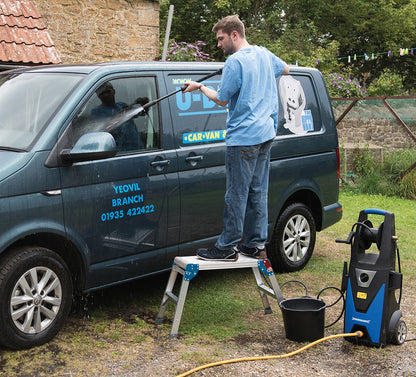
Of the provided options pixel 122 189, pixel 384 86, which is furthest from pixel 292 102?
pixel 384 86

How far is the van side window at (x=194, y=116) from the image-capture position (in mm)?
4902

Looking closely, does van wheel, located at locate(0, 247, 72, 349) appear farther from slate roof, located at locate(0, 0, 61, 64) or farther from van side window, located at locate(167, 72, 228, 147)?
slate roof, located at locate(0, 0, 61, 64)

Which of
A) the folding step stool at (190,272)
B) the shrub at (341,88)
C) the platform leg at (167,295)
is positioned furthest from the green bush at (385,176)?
the platform leg at (167,295)

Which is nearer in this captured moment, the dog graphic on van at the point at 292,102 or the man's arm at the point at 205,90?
the man's arm at the point at 205,90

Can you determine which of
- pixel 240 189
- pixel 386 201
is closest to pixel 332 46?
pixel 386 201

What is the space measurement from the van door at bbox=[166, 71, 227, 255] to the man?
391mm

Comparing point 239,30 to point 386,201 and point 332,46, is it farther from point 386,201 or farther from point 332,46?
point 332,46

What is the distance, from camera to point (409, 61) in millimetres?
A: 32500

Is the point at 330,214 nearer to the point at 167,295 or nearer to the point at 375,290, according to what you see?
the point at 375,290

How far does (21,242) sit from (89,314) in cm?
109

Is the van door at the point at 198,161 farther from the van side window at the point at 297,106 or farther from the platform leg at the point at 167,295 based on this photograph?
the van side window at the point at 297,106

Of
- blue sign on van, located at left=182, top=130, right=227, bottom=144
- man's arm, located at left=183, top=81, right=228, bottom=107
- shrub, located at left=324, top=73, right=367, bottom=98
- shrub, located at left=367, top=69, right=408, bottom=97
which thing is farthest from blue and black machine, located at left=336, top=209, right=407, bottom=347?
shrub, located at left=367, top=69, right=408, bottom=97

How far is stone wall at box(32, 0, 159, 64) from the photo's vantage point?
11.6 meters

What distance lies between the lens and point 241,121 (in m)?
4.51
